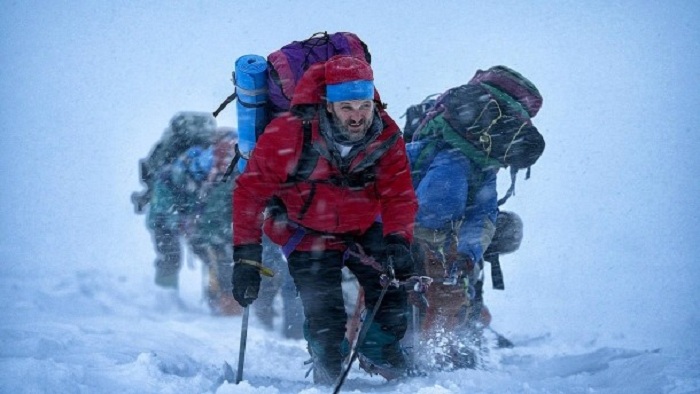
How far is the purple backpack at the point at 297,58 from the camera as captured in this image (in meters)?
3.95

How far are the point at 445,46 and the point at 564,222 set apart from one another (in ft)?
248

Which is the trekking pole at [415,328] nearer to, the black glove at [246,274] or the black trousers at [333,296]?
the black trousers at [333,296]

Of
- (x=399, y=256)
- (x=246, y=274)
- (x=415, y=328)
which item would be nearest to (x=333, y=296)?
(x=399, y=256)

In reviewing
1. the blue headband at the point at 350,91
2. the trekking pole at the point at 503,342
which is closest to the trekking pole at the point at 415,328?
the trekking pole at the point at 503,342

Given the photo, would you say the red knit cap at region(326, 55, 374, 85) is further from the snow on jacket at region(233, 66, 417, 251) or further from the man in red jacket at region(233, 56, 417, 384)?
the snow on jacket at region(233, 66, 417, 251)

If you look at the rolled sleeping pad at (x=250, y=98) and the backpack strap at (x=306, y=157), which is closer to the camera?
the backpack strap at (x=306, y=157)

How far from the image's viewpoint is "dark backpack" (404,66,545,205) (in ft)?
16.0

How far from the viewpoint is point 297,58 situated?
3992mm

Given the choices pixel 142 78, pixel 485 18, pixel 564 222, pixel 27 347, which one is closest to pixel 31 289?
pixel 27 347

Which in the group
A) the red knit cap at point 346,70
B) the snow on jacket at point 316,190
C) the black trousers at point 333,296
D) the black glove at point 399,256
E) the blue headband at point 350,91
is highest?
the red knit cap at point 346,70

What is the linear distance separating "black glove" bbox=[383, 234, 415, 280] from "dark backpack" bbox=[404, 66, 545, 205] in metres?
1.46

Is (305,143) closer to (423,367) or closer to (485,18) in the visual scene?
(423,367)

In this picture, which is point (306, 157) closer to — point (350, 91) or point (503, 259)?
point (350, 91)

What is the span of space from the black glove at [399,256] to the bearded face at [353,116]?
2.28ft
